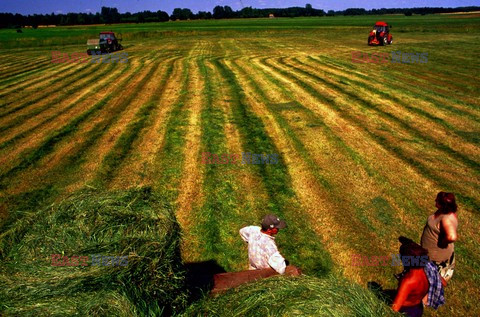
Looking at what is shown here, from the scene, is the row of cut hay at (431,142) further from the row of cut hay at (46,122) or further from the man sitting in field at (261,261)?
the row of cut hay at (46,122)

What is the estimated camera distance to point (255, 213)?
670cm

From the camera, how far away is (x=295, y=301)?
8.90ft

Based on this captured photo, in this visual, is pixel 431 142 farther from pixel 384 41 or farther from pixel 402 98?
pixel 384 41

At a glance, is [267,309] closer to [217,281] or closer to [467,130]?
[217,281]

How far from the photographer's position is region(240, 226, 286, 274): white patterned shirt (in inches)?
148

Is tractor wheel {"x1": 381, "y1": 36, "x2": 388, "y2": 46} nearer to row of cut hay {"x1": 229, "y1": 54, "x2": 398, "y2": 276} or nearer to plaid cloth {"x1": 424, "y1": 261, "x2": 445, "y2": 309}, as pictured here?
row of cut hay {"x1": 229, "y1": 54, "x2": 398, "y2": 276}

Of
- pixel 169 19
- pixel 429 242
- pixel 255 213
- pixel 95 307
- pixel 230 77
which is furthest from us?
pixel 169 19

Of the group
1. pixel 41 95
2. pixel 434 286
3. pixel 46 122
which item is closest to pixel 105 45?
pixel 41 95

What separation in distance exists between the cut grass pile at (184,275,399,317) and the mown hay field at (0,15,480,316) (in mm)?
2416

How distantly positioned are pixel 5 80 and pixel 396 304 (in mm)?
22710


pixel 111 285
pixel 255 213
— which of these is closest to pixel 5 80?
pixel 255 213

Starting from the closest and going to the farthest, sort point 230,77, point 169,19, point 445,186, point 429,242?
point 429,242, point 445,186, point 230,77, point 169,19

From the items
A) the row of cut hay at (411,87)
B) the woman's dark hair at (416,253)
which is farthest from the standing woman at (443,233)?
the row of cut hay at (411,87)

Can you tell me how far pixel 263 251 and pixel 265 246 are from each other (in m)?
0.07
